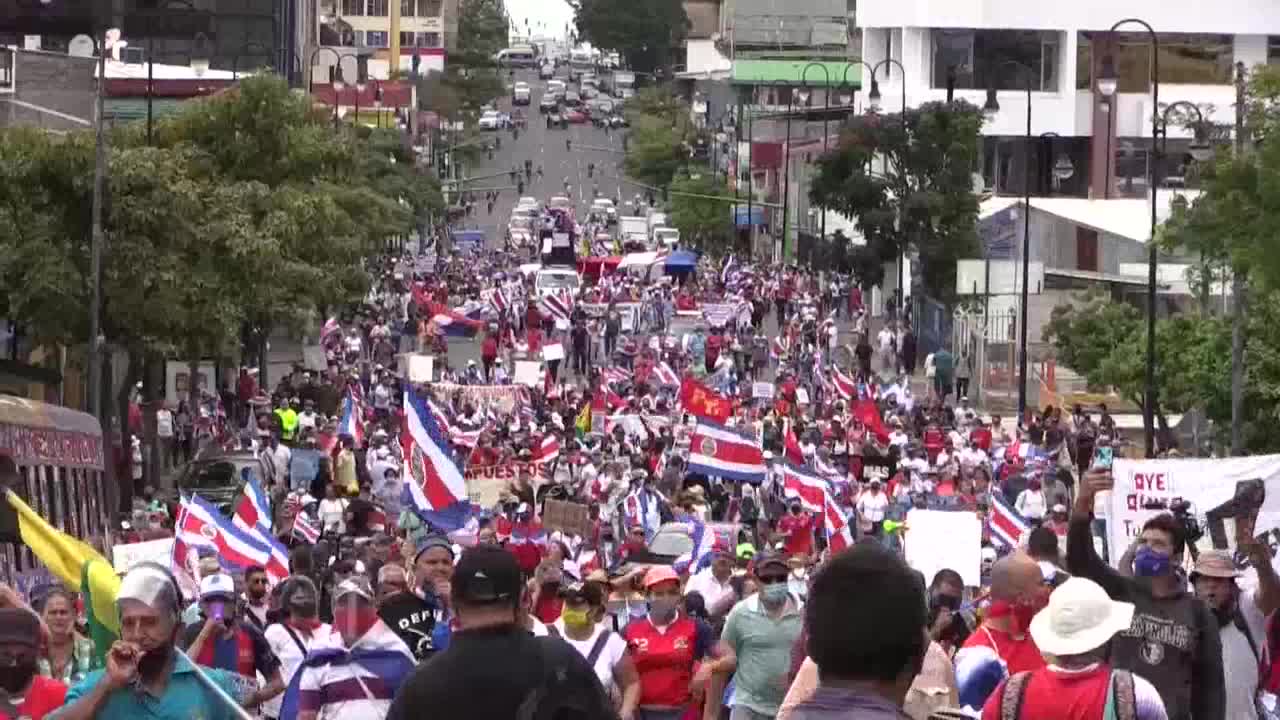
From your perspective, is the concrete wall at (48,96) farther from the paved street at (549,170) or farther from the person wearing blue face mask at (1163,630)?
the paved street at (549,170)

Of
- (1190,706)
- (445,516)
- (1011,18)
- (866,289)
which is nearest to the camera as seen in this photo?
(1190,706)

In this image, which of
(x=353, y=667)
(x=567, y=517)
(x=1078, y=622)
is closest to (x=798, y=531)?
(x=567, y=517)

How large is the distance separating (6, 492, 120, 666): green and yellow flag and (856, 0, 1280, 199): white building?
78.7 m

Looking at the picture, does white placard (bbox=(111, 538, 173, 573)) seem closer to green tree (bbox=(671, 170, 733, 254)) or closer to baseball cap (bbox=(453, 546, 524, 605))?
baseball cap (bbox=(453, 546, 524, 605))

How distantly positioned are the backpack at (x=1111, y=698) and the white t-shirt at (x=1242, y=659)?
326 cm

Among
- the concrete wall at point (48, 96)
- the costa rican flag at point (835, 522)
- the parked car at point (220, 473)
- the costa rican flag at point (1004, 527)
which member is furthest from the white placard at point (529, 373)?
the costa rican flag at point (1004, 527)

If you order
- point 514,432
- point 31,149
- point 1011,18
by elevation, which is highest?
point 1011,18

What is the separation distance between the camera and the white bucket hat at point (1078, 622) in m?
8.31

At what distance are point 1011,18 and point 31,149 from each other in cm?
5269

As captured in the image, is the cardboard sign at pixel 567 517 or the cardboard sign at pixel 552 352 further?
the cardboard sign at pixel 552 352

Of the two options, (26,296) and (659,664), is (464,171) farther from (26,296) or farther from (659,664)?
(659,664)

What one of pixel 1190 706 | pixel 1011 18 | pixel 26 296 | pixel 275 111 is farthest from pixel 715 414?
pixel 1011 18

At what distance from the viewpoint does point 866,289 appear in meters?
79.0

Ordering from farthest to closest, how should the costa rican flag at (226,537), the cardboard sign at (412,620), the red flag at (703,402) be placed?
Answer: the red flag at (703,402) < the costa rican flag at (226,537) < the cardboard sign at (412,620)
